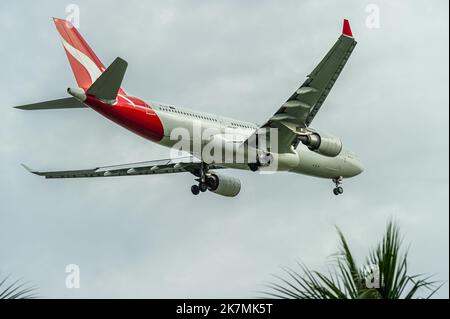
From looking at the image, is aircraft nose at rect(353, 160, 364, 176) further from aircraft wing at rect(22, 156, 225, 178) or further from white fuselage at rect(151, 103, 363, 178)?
aircraft wing at rect(22, 156, 225, 178)

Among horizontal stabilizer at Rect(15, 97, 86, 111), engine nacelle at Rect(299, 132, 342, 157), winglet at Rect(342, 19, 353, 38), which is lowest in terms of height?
engine nacelle at Rect(299, 132, 342, 157)

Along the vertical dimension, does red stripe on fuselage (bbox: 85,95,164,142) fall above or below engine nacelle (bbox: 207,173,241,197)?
above

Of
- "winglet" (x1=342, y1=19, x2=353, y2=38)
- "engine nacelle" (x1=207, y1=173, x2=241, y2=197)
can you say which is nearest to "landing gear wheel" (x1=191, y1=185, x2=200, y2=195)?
"engine nacelle" (x1=207, y1=173, x2=241, y2=197)

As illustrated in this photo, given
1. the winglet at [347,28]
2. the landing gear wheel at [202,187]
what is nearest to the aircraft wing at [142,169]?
the landing gear wheel at [202,187]

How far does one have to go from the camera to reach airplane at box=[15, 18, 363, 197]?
1518 inches

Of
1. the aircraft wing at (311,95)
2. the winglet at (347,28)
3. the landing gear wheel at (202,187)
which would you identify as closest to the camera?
the winglet at (347,28)

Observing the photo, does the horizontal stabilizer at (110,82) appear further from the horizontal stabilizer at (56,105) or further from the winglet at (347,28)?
the winglet at (347,28)

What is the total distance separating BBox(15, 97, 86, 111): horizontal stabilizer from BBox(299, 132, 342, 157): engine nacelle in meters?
11.7

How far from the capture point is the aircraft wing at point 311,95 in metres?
38.0

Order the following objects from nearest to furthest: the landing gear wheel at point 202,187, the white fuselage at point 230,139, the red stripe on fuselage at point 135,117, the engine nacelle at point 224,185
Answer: the red stripe on fuselage at point 135,117
the white fuselage at point 230,139
the landing gear wheel at point 202,187
the engine nacelle at point 224,185

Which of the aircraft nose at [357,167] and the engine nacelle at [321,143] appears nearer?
the engine nacelle at [321,143]
